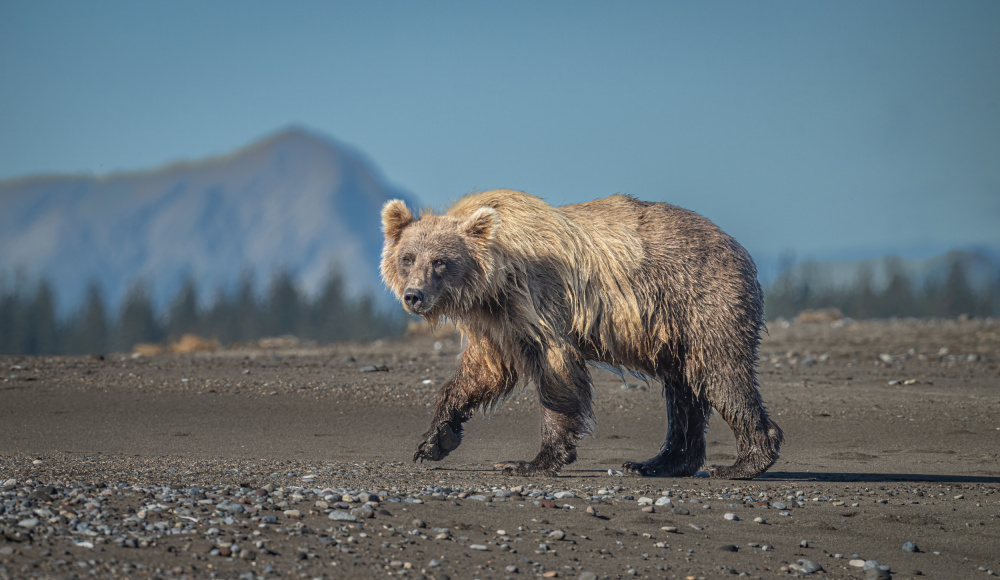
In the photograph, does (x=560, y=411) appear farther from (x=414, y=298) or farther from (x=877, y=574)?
(x=877, y=574)

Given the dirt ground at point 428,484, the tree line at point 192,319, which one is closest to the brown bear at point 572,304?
the dirt ground at point 428,484

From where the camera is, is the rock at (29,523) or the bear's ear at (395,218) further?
the bear's ear at (395,218)

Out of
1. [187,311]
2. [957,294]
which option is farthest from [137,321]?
[957,294]

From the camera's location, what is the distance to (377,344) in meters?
24.6

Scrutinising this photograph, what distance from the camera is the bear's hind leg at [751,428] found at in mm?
8625

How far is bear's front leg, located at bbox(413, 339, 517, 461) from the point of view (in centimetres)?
878

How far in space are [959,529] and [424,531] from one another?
4.25 meters

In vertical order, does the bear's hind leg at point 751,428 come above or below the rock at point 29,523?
above

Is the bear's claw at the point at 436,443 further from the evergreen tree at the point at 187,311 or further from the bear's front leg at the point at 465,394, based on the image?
the evergreen tree at the point at 187,311

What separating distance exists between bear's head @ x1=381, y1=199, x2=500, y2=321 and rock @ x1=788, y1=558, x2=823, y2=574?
3.41 meters

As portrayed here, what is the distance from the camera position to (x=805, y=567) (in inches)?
245

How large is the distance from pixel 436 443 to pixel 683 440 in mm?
2369

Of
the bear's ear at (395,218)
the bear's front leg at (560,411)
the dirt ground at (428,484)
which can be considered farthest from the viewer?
the bear's ear at (395,218)

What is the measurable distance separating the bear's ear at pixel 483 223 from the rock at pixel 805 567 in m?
3.68
